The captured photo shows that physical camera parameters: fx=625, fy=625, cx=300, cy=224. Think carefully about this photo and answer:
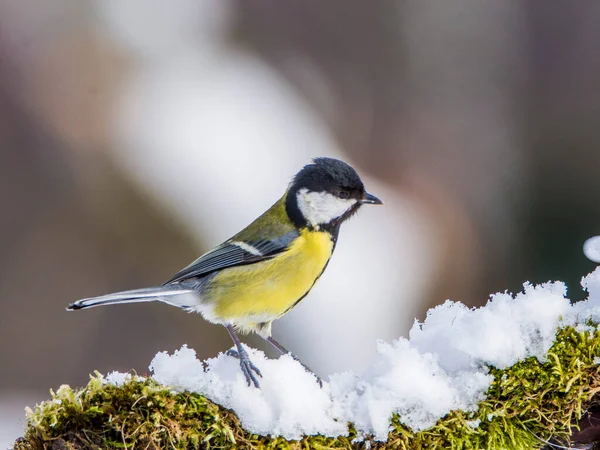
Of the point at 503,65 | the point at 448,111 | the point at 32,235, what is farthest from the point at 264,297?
the point at 503,65

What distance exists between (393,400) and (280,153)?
4444mm

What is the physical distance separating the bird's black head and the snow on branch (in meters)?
1.13

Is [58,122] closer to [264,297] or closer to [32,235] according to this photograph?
[32,235]

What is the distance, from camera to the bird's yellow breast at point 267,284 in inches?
97.9

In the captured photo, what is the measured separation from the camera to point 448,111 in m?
7.20

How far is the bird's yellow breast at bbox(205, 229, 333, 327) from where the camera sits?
2486 mm

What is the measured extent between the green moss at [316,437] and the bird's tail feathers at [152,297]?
769 mm

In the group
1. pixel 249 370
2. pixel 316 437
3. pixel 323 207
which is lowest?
pixel 316 437

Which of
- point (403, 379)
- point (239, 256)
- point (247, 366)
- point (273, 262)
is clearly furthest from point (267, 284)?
point (403, 379)

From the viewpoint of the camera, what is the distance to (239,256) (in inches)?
104

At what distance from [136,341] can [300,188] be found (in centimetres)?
275

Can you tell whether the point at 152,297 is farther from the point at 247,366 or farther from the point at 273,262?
the point at 247,366

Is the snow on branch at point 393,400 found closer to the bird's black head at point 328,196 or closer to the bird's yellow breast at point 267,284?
the bird's yellow breast at point 267,284

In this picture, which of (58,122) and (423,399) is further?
(58,122)
